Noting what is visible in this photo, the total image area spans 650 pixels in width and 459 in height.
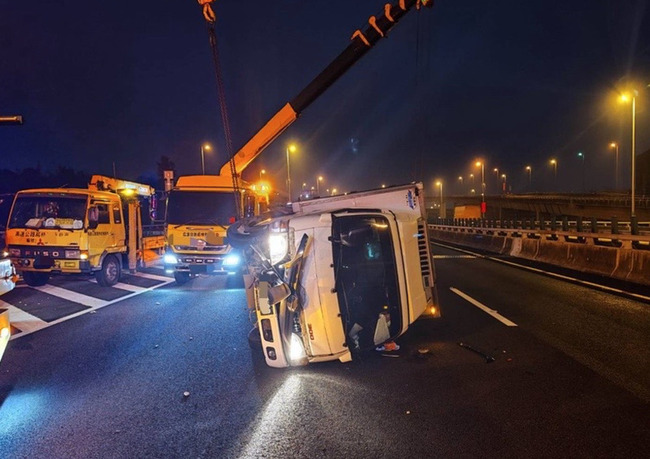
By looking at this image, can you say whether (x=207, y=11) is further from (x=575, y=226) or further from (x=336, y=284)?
(x=575, y=226)

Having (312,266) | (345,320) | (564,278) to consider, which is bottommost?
(564,278)

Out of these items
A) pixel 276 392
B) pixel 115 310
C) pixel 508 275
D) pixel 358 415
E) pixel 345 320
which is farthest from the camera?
pixel 508 275

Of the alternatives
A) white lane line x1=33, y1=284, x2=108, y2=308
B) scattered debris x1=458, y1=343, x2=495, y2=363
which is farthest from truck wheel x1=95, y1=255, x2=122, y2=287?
scattered debris x1=458, y1=343, x2=495, y2=363

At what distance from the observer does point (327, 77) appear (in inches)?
512

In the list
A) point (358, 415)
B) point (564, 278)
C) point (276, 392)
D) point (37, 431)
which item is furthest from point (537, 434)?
point (564, 278)

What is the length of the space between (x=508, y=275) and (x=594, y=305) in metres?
4.68

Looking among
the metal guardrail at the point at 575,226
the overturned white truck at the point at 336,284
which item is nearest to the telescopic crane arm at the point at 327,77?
the overturned white truck at the point at 336,284

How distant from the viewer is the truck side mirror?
1114 cm

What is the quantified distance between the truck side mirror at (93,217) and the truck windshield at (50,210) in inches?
5.4

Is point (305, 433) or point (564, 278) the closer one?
point (305, 433)

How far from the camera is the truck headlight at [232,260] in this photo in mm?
11055

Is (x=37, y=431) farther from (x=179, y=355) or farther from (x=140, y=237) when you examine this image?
(x=140, y=237)

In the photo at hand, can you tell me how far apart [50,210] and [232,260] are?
4764 mm

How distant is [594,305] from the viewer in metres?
8.62
